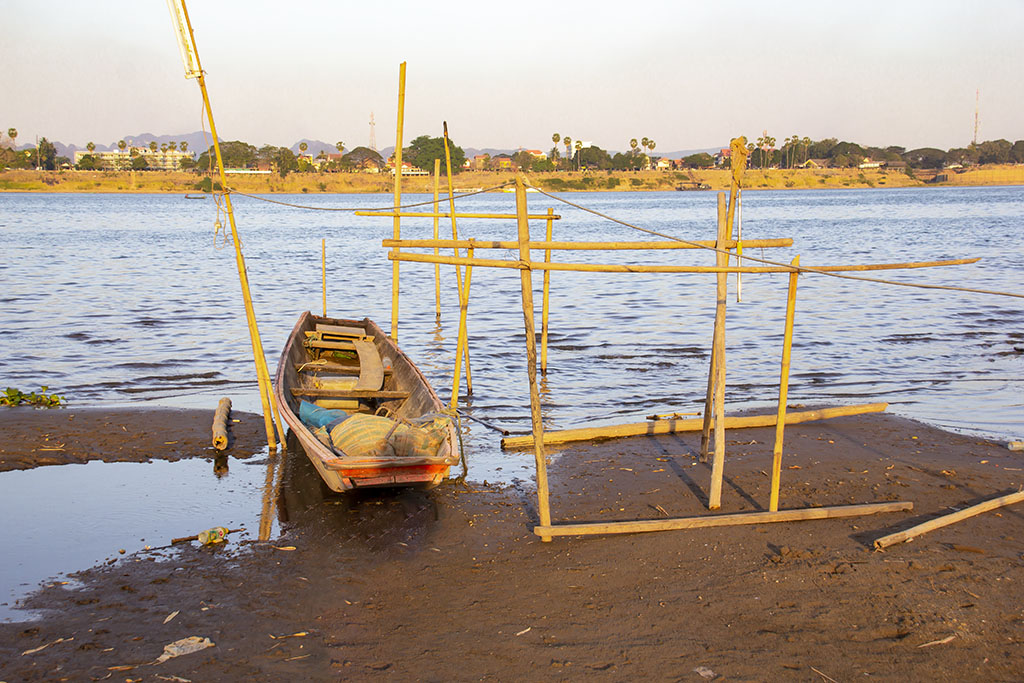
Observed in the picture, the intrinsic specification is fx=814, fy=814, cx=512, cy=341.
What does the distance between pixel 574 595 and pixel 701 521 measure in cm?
122

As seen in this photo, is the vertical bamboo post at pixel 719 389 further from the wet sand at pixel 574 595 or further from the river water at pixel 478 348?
the river water at pixel 478 348

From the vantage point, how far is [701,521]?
5.49 meters

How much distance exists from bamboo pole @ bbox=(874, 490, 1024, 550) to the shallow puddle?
4.28 meters

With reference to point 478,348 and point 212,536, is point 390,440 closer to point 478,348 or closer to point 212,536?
point 212,536

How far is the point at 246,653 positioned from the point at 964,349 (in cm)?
1261

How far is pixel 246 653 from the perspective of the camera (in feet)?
13.8

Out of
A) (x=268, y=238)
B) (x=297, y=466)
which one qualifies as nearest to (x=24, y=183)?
(x=268, y=238)

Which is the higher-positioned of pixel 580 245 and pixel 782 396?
pixel 580 245

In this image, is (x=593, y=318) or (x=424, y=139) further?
(x=424, y=139)

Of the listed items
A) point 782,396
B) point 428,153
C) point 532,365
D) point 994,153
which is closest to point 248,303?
point 532,365

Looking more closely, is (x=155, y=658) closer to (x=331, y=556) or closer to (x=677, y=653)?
(x=331, y=556)

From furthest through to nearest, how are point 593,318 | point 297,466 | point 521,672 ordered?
point 593,318 < point 297,466 < point 521,672

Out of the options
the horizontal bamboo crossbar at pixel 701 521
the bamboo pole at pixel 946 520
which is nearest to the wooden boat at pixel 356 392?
the horizontal bamboo crossbar at pixel 701 521

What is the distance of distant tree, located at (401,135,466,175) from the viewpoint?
94.9 m
